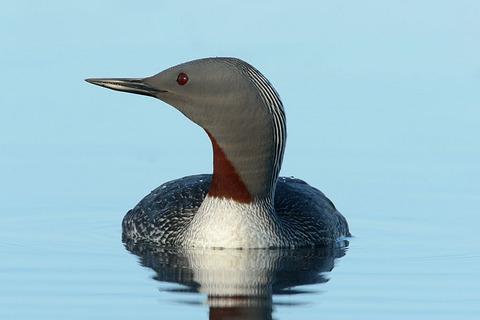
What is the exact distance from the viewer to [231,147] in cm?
1288

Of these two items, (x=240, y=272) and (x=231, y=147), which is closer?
(x=240, y=272)

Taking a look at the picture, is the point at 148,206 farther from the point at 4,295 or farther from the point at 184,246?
the point at 4,295

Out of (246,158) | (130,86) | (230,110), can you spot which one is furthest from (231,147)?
(130,86)

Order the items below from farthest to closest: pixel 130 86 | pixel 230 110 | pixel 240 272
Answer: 1. pixel 130 86
2. pixel 230 110
3. pixel 240 272

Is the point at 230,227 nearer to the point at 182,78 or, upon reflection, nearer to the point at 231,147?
the point at 231,147

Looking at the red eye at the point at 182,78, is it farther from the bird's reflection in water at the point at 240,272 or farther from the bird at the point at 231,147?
the bird's reflection in water at the point at 240,272

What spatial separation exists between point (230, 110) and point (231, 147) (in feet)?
0.86

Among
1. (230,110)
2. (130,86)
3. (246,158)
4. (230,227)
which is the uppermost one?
(130,86)

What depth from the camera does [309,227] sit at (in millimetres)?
13438

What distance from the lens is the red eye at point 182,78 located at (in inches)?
507

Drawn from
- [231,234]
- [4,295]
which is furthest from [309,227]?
[4,295]

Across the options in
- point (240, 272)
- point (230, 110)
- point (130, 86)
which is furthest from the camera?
point (130, 86)

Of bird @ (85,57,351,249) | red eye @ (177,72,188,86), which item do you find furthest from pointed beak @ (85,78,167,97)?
red eye @ (177,72,188,86)

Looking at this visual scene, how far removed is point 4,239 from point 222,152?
1.67 metres
